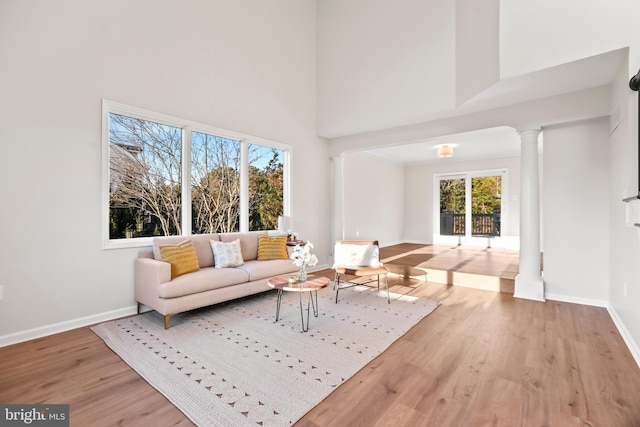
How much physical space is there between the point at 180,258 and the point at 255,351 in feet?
5.00

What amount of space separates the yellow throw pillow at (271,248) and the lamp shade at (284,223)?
0.37 meters

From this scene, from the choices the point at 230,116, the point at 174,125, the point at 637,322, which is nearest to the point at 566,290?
the point at 637,322

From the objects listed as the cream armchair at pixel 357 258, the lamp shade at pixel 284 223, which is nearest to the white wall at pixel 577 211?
the cream armchair at pixel 357 258

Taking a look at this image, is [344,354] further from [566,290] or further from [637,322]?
[566,290]

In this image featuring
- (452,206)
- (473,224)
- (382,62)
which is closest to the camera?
(382,62)

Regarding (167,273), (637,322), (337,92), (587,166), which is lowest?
(637,322)

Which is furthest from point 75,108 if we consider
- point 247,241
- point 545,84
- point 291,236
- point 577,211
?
point 577,211

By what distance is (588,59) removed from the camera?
287cm

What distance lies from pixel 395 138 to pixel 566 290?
11.0 ft

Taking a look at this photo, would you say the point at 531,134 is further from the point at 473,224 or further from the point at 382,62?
the point at 473,224

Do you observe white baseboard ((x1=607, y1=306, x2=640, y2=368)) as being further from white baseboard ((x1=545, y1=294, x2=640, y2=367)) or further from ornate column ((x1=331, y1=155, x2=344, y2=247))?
ornate column ((x1=331, y1=155, x2=344, y2=247))

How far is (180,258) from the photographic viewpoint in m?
3.49

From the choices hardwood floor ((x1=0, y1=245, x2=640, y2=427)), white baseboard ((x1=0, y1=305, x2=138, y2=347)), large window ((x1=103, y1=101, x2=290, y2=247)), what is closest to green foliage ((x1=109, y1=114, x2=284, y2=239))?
large window ((x1=103, y1=101, x2=290, y2=247))

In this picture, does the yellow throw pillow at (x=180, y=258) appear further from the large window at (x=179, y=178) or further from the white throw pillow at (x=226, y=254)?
the large window at (x=179, y=178)
